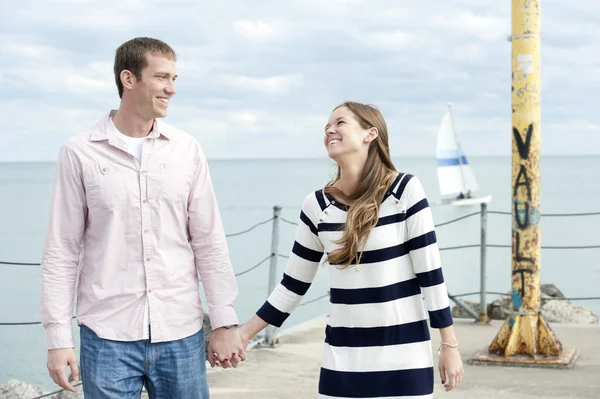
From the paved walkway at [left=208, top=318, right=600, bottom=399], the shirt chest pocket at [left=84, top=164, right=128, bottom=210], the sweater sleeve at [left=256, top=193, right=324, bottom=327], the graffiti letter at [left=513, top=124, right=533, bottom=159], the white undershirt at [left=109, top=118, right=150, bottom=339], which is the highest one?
the graffiti letter at [left=513, top=124, right=533, bottom=159]

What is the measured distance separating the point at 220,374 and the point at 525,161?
2594mm

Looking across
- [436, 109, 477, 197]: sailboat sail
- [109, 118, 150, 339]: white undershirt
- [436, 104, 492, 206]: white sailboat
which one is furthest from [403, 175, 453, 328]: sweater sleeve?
[436, 109, 477, 197]: sailboat sail

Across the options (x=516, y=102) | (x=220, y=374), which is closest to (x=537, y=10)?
(x=516, y=102)

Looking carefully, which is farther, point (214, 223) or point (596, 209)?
point (596, 209)

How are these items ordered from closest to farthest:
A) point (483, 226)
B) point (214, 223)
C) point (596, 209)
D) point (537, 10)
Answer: point (214, 223) < point (537, 10) < point (483, 226) < point (596, 209)

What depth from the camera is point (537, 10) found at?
639 cm

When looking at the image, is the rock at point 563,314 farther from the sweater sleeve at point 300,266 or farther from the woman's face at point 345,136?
the woman's face at point 345,136

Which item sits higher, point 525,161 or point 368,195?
point 525,161

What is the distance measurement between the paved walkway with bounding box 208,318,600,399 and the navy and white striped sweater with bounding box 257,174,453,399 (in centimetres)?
296

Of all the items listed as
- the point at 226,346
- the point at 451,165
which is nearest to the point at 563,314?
the point at 226,346

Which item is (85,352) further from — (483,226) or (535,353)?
(483,226)

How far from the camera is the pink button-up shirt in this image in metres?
3.07

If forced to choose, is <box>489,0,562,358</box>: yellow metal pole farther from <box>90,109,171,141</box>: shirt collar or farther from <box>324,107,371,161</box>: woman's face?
<box>90,109,171,141</box>: shirt collar

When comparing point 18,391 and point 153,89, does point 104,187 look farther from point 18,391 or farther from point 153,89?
point 18,391
